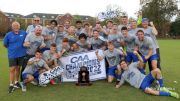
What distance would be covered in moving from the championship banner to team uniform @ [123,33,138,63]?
92 centimetres

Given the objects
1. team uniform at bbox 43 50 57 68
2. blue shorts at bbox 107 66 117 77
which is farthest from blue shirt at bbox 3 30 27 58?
blue shorts at bbox 107 66 117 77

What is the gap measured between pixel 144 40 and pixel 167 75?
3.46m

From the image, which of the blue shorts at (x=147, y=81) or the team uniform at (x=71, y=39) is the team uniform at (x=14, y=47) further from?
the blue shorts at (x=147, y=81)

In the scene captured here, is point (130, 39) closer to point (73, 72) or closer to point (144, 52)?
point (144, 52)

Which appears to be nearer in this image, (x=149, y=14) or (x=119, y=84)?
(x=119, y=84)

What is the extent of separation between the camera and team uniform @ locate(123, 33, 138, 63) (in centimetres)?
1160

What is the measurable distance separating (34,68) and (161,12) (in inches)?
2858

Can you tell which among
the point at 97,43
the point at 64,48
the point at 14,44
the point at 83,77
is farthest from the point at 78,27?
the point at 14,44

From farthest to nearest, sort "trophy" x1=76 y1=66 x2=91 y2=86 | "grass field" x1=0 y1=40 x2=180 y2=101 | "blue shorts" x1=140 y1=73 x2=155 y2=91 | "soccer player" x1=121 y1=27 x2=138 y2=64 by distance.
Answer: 1. "soccer player" x1=121 y1=27 x2=138 y2=64
2. "trophy" x1=76 y1=66 x2=91 y2=86
3. "blue shorts" x1=140 y1=73 x2=155 y2=91
4. "grass field" x1=0 y1=40 x2=180 y2=101

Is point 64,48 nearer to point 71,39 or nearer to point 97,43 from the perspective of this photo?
point 71,39

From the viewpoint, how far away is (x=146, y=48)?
10773 mm

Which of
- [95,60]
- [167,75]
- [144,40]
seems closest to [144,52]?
[144,40]

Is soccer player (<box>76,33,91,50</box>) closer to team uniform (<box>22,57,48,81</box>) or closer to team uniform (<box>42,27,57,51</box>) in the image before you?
team uniform (<box>42,27,57,51</box>)

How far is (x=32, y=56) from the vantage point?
11.1 metres
